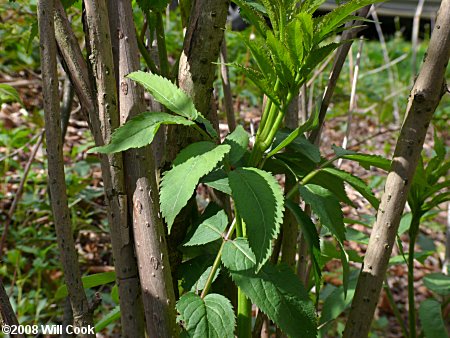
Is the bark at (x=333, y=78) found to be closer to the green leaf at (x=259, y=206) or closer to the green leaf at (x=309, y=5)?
the green leaf at (x=309, y=5)

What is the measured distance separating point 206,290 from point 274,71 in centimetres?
36

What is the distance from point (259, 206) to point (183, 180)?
113 mm

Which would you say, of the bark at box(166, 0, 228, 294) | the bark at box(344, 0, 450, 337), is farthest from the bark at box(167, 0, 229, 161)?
the bark at box(344, 0, 450, 337)

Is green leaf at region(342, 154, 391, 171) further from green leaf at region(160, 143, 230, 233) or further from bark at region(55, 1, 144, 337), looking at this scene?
bark at region(55, 1, 144, 337)

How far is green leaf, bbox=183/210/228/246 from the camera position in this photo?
0.90 metres

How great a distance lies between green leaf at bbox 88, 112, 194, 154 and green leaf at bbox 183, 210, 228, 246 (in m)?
0.21

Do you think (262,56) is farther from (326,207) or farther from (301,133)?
(326,207)

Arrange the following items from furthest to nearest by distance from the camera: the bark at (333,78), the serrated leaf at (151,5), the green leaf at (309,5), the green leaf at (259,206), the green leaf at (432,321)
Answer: the green leaf at (432,321), the bark at (333,78), the serrated leaf at (151,5), the green leaf at (309,5), the green leaf at (259,206)

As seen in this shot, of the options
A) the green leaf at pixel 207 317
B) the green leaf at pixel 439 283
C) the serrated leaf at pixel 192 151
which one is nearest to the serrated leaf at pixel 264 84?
the serrated leaf at pixel 192 151

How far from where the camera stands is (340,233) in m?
0.83

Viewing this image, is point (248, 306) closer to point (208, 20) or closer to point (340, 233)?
point (340, 233)

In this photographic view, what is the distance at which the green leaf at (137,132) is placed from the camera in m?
0.77

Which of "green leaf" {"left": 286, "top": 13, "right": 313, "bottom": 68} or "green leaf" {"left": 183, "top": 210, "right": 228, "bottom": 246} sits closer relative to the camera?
"green leaf" {"left": 286, "top": 13, "right": 313, "bottom": 68}

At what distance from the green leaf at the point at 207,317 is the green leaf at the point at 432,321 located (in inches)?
24.1
